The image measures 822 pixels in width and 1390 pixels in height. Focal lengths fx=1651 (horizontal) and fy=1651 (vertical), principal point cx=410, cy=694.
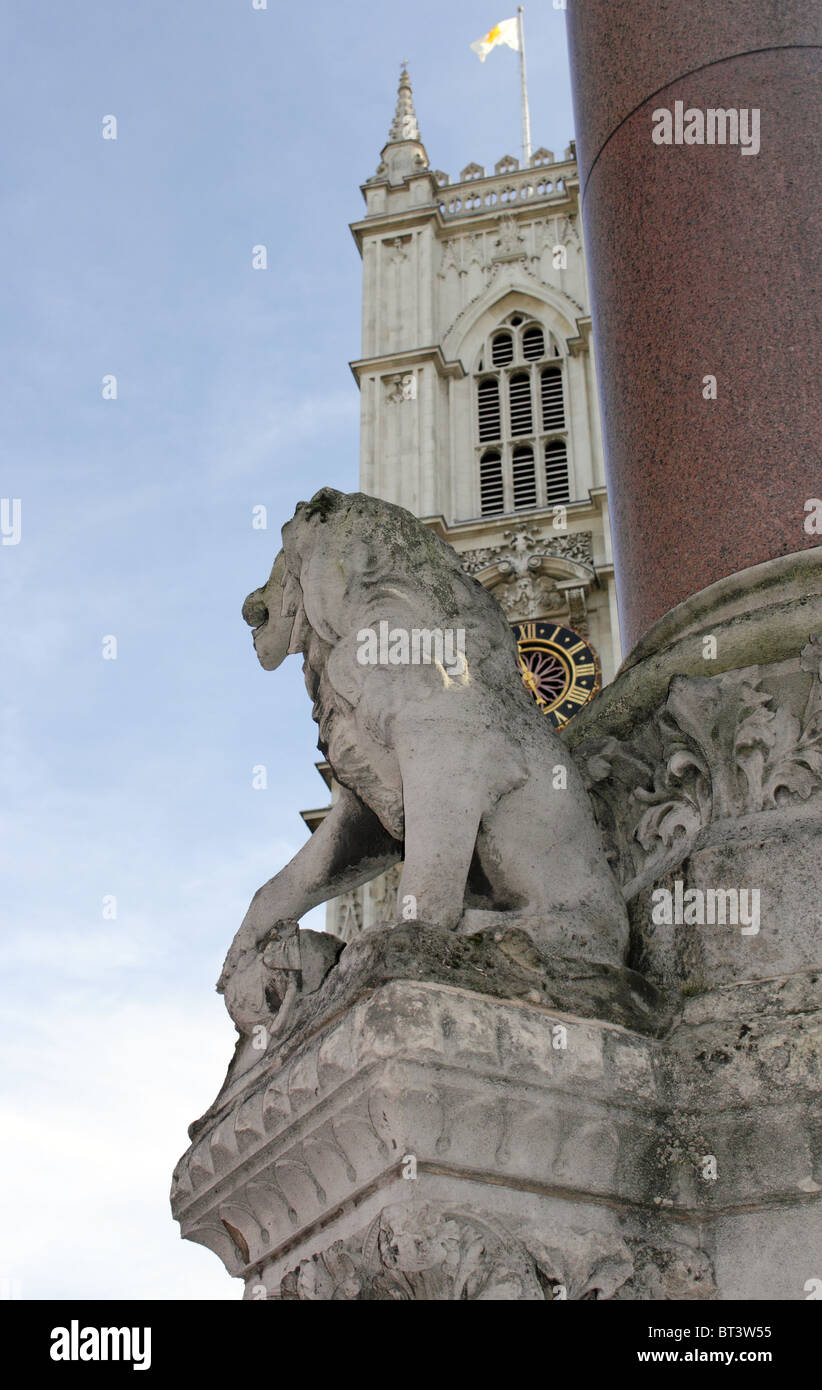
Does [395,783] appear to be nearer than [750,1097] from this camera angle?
No

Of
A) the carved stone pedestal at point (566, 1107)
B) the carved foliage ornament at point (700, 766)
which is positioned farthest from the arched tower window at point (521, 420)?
the carved stone pedestal at point (566, 1107)

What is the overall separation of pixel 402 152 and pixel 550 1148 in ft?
141

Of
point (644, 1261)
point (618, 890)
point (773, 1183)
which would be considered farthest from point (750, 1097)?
point (618, 890)

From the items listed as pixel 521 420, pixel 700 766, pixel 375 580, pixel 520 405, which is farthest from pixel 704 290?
pixel 520 405

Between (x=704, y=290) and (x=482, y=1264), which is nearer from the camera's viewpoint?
(x=482, y=1264)

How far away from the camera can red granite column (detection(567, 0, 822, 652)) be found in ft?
13.1

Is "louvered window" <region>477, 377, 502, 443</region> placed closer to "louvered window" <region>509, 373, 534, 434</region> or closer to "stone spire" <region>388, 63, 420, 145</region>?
"louvered window" <region>509, 373, 534, 434</region>

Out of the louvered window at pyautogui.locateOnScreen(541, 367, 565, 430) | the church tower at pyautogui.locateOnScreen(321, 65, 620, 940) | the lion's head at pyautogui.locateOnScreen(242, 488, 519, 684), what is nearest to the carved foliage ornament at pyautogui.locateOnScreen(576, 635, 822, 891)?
the lion's head at pyautogui.locateOnScreen(242, 488, 519, 684)

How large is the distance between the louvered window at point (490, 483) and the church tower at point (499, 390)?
0.03 metres

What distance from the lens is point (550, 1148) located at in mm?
2760

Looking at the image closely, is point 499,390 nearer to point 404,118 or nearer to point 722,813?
point 404,118

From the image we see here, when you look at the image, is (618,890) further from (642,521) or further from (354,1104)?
(642,521)

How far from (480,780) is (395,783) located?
9.9 inches

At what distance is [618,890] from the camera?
131 inches
